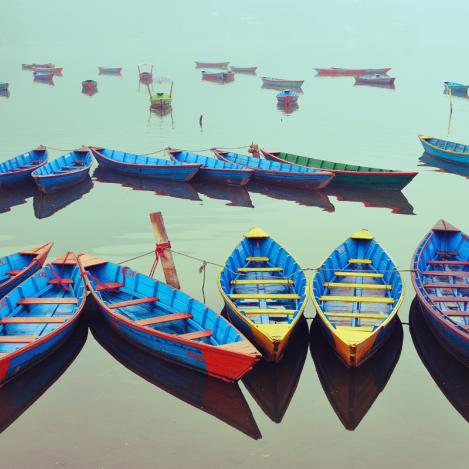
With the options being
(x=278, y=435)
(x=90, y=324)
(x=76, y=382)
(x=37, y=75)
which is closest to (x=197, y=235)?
(x=90, y=324)

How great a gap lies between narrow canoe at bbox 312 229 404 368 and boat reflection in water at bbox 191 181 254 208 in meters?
11.0

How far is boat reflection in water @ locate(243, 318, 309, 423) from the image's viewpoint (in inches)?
530

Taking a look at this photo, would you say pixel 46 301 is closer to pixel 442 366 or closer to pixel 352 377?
pixel 352 377

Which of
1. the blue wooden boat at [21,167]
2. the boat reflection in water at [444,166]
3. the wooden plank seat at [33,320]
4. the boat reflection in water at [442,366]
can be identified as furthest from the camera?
the boat reflection in water at [444,166]

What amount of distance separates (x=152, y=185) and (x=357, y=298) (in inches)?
745

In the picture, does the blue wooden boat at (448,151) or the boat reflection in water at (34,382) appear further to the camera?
the blue wooden boat at (448,151)

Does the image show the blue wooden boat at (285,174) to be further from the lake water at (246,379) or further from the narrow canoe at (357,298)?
the narrow canoe at (357,298)

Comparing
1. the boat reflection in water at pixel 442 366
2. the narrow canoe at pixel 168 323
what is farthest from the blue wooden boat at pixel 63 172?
the boat reflection in water at pixel 442 366

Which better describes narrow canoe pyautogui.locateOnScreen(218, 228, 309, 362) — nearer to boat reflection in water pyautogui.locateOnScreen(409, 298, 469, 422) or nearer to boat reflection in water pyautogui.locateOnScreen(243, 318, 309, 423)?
boat reflection in water pyautogui.locateOnScreen(243, 318, 309, 423)

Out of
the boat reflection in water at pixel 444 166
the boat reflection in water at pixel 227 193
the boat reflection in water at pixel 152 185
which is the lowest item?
the boat reflection in water at pixel 444 166

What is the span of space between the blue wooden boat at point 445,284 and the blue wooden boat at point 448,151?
16.8 meters

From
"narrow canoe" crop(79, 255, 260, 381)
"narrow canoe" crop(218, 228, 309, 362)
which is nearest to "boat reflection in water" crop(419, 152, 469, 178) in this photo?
"narrow canoe" crop(218, 228, 309, 362)

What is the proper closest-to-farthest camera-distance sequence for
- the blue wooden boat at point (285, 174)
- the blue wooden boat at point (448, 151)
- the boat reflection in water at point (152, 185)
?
the blue wooden boat at point (285, 174)
the boat reflection in water at point (152, 185)
the blue wooden boat at point (448, 151)

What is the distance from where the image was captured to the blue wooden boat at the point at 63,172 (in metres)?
28.8
